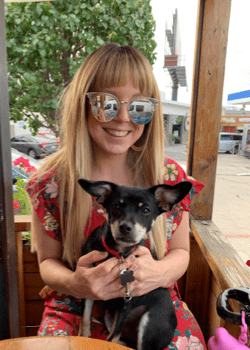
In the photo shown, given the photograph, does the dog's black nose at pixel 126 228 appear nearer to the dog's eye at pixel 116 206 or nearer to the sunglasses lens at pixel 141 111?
the dog's eye at pixel 116 206

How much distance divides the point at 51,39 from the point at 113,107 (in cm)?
202

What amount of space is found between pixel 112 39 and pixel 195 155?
1.16 meters

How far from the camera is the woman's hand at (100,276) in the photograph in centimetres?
75

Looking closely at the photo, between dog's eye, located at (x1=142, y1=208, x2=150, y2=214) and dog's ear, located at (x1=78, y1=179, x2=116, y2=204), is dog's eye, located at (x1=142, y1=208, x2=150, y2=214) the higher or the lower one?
the lower one

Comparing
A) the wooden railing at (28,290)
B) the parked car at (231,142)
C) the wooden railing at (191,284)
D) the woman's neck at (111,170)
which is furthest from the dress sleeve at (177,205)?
the parked car at (231,142)

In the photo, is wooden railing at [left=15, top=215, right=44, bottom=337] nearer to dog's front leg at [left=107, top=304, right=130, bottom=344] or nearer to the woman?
the woman

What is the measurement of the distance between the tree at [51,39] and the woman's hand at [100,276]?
5.45ft

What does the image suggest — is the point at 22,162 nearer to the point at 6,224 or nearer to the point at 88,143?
the point at 6,224

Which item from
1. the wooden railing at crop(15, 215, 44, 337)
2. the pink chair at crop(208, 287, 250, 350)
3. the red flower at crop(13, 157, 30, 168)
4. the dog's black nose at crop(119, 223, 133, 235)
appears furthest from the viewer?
the red flower at crop(13, 157, 30, 168)

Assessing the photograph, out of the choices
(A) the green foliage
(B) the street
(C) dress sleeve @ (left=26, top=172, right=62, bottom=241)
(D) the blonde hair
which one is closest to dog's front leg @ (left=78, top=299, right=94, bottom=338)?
(D) the blonde hair

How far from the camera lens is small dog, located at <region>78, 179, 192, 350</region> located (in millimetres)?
708

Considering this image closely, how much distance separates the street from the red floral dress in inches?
30.8

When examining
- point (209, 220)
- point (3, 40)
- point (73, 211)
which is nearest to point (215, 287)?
point (209, 220)

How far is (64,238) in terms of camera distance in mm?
972
